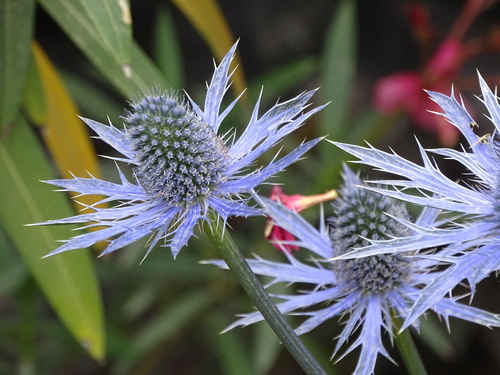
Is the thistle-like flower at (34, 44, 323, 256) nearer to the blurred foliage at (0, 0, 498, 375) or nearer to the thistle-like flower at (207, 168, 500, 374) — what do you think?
the thistle-like flower at (207, 168, 500, 374)

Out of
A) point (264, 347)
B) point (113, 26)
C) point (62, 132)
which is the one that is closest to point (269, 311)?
point (113, 26)

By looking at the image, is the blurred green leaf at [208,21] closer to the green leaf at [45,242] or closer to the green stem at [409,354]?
the green leaf at [45,242]

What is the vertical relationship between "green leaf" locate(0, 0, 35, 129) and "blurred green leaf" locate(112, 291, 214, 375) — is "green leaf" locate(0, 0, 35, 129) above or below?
above

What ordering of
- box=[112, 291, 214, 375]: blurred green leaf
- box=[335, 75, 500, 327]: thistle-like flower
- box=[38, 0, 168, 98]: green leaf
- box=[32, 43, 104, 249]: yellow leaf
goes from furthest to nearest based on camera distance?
1. box=[112, 291, 214, 375]: blurred green leaf
2. box=[32, 43, 104, 249]: yellow leaf
3. box=[38, 0, 168, 98]: green leaf
4. box=[335, 75, 500, 327]: thistle-like flower

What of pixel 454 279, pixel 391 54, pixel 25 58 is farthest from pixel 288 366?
pixel 454 279

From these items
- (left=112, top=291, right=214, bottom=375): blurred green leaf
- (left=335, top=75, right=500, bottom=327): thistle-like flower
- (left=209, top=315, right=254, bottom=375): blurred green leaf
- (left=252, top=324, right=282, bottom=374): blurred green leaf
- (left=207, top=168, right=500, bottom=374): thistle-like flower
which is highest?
(left=335, top=75, right=500, bottom=327): thistle-like flower

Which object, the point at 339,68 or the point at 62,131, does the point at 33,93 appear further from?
the point at 339,68

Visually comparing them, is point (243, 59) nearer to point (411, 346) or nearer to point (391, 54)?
point (391, 54)

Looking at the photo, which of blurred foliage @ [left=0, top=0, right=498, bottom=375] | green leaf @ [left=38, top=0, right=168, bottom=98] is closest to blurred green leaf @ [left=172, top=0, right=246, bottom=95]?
blurred foliage @ [left=0, top=0, right=498, bottom=375]
